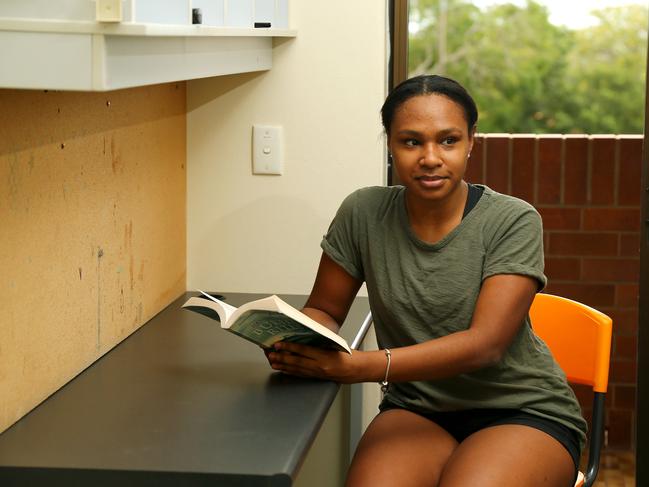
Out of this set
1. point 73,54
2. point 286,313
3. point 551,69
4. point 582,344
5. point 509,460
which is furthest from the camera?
point 551,69

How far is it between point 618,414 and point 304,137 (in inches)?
84.4

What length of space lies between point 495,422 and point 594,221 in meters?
2.39

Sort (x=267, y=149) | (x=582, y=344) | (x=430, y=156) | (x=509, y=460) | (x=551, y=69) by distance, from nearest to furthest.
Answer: (x=509, y=460), (x=430, y=156), (x=582, y=344), (x=267, y=149), (x=551, y=69)

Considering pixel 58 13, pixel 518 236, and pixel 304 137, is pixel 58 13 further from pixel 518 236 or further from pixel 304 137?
pixel 304 137

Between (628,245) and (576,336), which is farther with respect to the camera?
(628,245)

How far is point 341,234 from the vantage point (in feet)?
6.63

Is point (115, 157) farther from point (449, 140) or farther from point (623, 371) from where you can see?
point (623, 371)

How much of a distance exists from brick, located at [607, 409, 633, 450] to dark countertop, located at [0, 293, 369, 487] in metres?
2.43

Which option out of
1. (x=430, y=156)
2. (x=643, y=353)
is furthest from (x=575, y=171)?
(x=430, y=156)

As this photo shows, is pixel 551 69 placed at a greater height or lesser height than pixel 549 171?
greater

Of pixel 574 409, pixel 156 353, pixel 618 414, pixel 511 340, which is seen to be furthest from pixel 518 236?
pixel 618 414

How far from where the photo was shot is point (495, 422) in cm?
185

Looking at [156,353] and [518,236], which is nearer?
[518,236]

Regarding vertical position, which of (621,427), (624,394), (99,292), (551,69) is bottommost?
(621,427)
